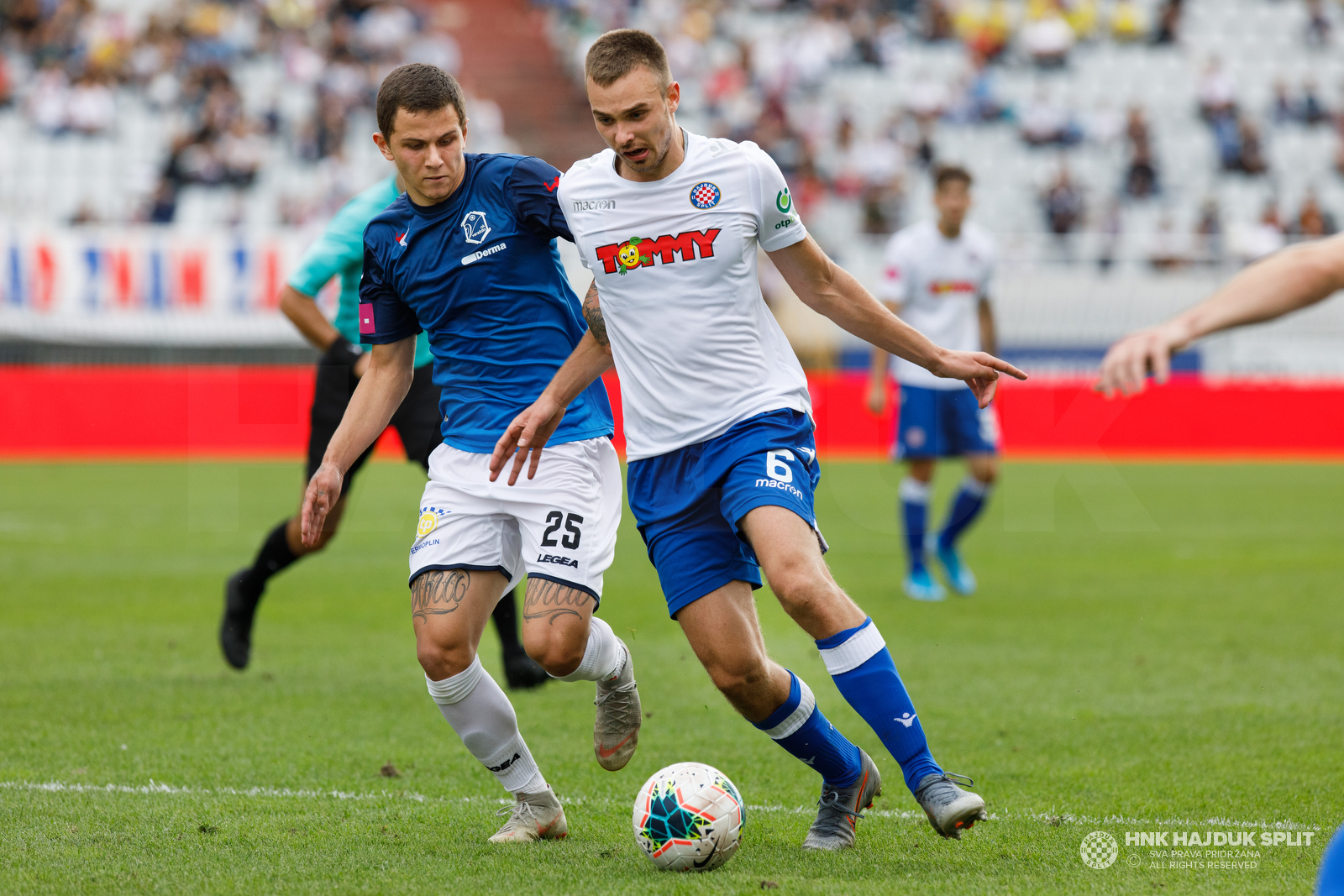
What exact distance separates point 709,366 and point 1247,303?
1948 millimetres

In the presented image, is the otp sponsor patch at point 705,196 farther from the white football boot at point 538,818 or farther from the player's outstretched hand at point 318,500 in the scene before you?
the white football boot at point 538,818

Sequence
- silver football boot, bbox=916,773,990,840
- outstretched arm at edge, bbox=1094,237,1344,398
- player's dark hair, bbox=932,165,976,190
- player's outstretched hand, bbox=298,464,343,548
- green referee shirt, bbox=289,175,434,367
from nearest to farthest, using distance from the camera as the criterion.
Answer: outstretched arm at edge, bbox=1094,237,1344,398
silver football boot, bbox=916,773,990,840
player's outstretched hand, bbox=298,464,343,548
green referee shirt, bbox=289,175,434,367
player's dark hair, bbox=932,165,976,190

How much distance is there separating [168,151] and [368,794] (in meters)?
20.5

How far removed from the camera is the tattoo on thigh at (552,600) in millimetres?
4477

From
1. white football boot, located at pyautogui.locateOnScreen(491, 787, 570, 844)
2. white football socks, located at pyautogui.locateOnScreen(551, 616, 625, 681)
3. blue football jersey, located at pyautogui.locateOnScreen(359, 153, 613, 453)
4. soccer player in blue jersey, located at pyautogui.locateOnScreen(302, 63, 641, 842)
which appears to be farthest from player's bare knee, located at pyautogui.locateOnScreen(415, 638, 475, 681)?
blue football jersey, located at pyautogui.locateOnScreen(359, 153, 613, 453)

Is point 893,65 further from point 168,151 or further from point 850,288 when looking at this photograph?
point 850,288

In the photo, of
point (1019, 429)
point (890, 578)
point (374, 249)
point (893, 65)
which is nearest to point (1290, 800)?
point (374, 249)

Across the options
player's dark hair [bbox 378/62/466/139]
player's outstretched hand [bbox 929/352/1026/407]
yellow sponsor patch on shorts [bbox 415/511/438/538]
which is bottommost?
yellow sponsor patch on shorts [bbox 415/511/438/538]

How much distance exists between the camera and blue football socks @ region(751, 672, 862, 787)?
14.1 ft

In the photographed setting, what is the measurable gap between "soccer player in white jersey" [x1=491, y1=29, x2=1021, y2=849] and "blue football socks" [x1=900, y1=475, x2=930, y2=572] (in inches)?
217

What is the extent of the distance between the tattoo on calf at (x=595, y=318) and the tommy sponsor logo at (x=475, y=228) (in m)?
0.43

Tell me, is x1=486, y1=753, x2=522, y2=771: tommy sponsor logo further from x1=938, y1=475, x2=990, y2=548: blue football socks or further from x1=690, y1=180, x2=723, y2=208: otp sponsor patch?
x1=938, y1=475, x2=990, y2=548: blue football socks

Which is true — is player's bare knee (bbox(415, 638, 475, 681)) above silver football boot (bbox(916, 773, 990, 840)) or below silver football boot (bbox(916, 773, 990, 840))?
above

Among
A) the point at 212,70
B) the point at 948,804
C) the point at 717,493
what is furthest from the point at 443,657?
the point at 212,70
